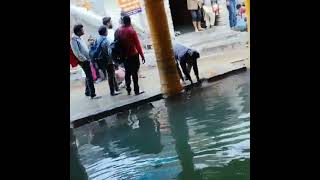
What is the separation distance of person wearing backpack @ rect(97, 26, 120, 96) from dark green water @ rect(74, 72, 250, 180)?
0.60m

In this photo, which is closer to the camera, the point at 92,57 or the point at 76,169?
the point at 76,169

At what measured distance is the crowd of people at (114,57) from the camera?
17.9ft

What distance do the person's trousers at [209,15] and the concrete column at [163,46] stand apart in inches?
38.7

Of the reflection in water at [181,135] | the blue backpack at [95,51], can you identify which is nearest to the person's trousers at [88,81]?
the blue backpack at [95,51]

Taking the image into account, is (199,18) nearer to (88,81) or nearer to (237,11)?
(237,11)

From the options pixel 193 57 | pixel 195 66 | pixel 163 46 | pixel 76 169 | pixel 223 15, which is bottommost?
pixel 76 169

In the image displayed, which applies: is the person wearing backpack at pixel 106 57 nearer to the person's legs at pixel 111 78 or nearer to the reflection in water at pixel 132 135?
the person's legs at pixel 111 78

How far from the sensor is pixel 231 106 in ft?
15.3

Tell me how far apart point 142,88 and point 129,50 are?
585 millimetres

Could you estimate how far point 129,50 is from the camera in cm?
546

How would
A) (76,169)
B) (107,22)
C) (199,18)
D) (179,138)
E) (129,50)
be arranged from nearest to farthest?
(76,169) → (179,138) → (129,50) → (107,22) → (199,18)

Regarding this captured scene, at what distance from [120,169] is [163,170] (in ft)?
1.52

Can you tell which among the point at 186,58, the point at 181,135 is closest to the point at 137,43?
the point at 186,58
